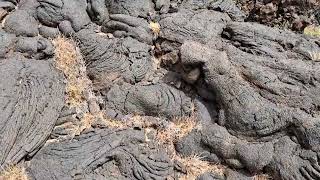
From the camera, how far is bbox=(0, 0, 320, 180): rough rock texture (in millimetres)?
6754

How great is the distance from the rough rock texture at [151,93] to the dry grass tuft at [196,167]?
70 mm

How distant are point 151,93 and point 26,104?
224 cm

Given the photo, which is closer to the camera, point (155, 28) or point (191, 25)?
point (191, 25)

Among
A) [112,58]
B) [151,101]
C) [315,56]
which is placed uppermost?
[315,56]

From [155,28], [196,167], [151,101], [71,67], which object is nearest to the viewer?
[196,167]

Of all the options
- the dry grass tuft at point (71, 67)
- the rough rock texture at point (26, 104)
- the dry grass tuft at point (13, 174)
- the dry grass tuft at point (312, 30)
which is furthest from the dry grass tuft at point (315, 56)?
the dry grass tuft at point (13, 174)

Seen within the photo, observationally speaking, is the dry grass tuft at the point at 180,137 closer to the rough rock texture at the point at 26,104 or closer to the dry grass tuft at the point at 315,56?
A: the rough rock texture at the point at 26,104

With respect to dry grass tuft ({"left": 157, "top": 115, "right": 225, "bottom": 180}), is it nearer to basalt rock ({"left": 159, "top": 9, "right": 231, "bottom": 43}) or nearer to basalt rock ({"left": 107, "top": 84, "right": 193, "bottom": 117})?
basalt rock ({"left": 107, "top": 84, "right": 193, "bottom": 117})

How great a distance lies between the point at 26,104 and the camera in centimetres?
689

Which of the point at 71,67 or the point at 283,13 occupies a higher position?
the point at 283,13

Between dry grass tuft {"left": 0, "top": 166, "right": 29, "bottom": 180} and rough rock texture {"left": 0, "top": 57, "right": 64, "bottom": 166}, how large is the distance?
0.12m

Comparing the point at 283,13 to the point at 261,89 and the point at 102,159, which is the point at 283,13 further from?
the point at 102,159

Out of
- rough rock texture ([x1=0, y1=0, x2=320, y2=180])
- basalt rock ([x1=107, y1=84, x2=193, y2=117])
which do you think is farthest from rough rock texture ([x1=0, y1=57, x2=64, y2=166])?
basalt rock ([x1=107, y1=84, x2=193, y2=117])

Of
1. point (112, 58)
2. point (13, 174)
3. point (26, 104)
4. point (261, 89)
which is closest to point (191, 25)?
point (112, 58)
